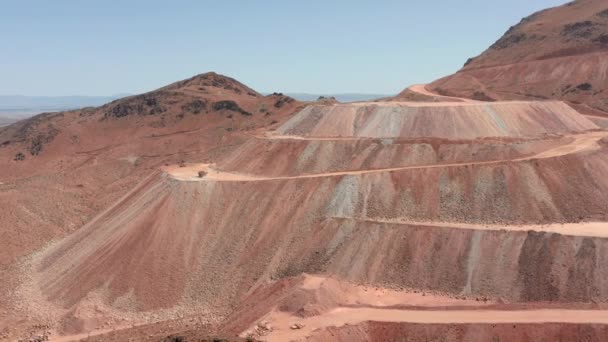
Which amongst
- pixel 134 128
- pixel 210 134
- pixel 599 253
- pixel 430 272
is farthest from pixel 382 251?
pixel 134 128

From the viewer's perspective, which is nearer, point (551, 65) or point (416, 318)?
point (416, 318)

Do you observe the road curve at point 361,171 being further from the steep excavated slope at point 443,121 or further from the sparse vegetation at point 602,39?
the sparse vegetation at point 602,39

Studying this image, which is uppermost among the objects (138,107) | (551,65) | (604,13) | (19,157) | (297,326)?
(604,13)

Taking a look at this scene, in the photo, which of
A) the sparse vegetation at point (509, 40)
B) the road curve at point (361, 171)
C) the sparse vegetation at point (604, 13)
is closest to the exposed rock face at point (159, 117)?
the road curve at point (361, 171)

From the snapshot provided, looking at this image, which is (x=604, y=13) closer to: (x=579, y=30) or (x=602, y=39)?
(x=579, y=30)

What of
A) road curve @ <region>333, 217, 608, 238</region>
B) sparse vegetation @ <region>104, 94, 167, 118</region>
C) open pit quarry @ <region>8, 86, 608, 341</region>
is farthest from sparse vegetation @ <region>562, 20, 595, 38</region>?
sparse vegetation @ <region>104, 94, 167, 118</region>

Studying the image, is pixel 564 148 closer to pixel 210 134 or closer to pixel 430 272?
pixel 430 272

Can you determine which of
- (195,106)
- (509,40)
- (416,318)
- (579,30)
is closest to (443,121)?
(416,318)
